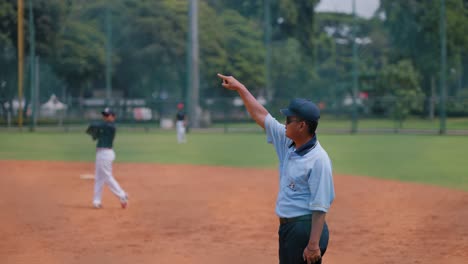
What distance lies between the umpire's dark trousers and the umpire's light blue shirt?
73 mm

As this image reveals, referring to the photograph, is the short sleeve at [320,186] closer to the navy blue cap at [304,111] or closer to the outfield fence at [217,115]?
the navy blue cap at [304,111]

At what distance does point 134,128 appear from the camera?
49.6m

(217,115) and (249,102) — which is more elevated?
(249,102)

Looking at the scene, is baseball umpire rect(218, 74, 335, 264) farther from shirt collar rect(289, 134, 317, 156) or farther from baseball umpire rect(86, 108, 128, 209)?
baseball umpire rect(86, 108, 128, 209)

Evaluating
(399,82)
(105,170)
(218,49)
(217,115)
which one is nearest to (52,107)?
(217,115)

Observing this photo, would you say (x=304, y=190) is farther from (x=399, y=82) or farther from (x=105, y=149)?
(x=399, y=82)

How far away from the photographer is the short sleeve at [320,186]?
189 inches

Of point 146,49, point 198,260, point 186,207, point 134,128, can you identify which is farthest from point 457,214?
point 146,49

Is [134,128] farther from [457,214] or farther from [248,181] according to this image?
[457,214]

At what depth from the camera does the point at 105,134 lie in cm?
1309

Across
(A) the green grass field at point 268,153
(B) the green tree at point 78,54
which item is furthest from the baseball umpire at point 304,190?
(B) the green tree at point 78,54

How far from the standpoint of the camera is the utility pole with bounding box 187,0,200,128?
47062 millimetres

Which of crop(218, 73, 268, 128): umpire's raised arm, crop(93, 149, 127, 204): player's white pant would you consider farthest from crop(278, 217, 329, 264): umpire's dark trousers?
crop(93, 149, 127, 204): player's white pant

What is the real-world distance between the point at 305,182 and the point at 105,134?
862cm
